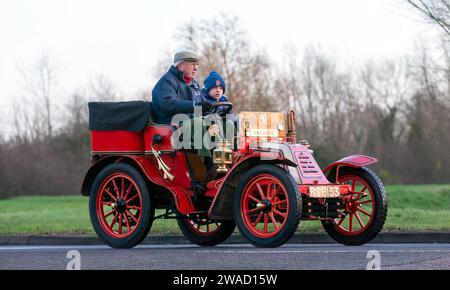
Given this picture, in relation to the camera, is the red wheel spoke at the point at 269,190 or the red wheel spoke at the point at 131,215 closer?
the red wheel spoke at the point at 269,190

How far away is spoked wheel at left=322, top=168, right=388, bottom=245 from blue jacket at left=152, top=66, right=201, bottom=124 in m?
2.00

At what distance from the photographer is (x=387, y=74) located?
218ft

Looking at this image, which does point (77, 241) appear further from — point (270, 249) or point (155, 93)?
point (270, 249)

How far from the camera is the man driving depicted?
10906mm

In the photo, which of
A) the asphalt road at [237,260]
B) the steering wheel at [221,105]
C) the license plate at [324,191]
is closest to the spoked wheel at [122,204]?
the asphalt road at [237,260]

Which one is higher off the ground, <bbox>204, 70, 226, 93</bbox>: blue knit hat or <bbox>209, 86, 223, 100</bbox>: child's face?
<bbox>204, 70, 226, 93</bbox>: blue knit hat

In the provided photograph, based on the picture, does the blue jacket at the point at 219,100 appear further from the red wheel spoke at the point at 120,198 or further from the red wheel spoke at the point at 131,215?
the red wheel spoke at the point at 131,215

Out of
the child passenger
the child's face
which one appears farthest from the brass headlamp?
the child's face

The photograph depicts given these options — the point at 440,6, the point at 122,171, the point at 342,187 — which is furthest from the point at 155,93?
the point at 440,6

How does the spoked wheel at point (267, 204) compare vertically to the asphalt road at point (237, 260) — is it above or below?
above

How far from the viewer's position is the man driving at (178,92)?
10.9 meters

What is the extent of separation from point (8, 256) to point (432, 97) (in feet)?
170

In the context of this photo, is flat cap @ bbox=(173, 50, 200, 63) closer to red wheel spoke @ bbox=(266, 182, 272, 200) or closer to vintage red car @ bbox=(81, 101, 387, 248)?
vintage red car @ bbox=(81, 101, 387, 248)

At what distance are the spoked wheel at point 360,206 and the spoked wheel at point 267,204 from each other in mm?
969
